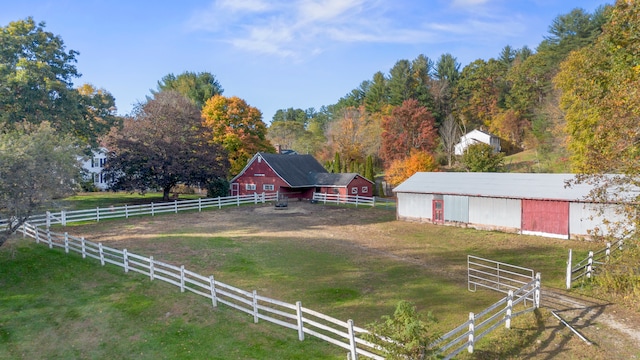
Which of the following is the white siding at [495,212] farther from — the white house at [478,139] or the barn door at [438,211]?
the white house at [478,139]

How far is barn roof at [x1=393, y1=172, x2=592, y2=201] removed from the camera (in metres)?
24.2

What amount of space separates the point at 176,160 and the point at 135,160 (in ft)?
11.5

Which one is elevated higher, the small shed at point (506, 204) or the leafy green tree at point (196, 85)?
the leafy green tree at point (196, 85)

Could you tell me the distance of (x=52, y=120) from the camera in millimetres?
28094

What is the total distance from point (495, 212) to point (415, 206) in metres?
5.92

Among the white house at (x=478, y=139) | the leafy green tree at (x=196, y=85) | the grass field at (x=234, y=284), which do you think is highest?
the leafy green tree at (x=196, y=85)

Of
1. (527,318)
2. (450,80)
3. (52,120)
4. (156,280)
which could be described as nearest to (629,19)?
(527,318)

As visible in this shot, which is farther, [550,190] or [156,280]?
[550,190]

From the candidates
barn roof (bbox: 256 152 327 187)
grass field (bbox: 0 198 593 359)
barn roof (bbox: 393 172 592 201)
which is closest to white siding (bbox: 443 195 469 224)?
barn roof (bbox: 393 172 592 201)

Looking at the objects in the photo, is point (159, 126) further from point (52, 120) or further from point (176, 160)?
point (52, 120)

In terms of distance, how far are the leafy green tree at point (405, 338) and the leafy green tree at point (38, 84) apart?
87.7ft

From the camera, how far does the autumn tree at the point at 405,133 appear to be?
5381 centimetres

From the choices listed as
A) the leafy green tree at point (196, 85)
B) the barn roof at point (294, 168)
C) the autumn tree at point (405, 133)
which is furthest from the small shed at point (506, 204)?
the leafy green tree at point (196, 85)

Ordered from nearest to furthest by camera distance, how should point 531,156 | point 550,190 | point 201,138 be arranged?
point 550,190, point 201,138, point 531,156
